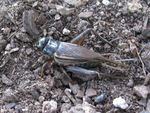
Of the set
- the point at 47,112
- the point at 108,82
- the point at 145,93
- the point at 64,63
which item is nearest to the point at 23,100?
the point at 47,112

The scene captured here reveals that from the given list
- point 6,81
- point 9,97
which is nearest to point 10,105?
point 9,97

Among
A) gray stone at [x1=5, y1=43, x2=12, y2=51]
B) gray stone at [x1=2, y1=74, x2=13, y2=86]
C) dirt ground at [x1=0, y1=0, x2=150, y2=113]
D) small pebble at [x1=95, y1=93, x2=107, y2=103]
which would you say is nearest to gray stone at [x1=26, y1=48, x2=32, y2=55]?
dirt ground at [x1=0, y1=0, x2=150, y2=113]

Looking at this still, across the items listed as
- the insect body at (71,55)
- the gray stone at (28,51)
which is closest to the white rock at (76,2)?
the insect body at (71,55)

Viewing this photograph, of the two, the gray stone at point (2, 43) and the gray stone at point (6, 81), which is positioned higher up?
the gray stone at point (2, 43)

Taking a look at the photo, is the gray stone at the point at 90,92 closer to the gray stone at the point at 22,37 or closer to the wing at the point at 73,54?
the wing at the point at 73,54

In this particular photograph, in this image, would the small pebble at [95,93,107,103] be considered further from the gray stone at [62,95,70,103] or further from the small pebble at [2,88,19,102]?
the small pebble at [2,88,19,102]

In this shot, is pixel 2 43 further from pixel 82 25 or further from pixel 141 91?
pixel 141 91
